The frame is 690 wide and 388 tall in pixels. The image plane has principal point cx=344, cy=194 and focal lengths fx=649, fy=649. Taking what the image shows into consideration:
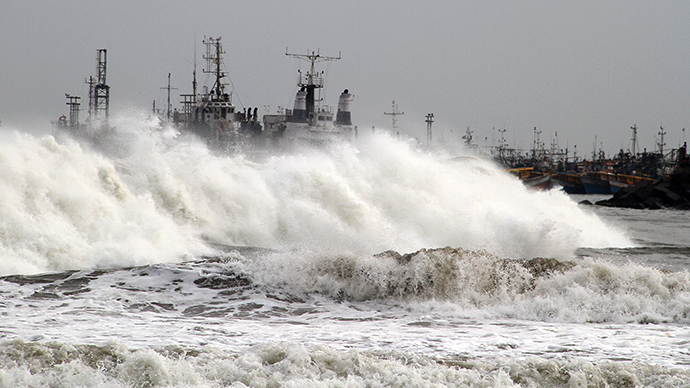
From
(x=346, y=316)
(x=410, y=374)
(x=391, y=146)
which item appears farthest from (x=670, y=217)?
(x=410, y=374)

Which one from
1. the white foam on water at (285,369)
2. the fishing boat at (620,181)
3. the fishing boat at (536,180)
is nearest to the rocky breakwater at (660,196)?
the fishing boat at (536,180)

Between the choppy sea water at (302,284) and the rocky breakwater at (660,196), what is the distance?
28054mm

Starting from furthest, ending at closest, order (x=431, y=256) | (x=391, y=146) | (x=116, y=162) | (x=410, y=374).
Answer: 1. (x=391, y=146)
2. (x=116, y=162)
3. (x=431, y=256)
4. (x=410, y=374)

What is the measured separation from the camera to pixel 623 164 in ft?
335

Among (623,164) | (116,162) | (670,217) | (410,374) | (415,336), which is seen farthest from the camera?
(623,164)

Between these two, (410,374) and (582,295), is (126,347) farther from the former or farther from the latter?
(582,295)

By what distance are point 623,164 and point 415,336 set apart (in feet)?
338

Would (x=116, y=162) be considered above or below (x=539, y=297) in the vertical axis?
above

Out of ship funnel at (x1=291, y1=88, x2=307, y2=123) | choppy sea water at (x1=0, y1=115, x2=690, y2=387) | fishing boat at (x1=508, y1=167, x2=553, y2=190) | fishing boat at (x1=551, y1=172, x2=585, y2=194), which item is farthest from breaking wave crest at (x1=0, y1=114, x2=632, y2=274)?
fishing boat at (x1=551, y1=172, x2=585, y2=194)

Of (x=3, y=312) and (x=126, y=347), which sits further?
(x=3, y=312)

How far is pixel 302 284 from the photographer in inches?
457

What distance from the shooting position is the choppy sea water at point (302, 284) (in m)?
7.02

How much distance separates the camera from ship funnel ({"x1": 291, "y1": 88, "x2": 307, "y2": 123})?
54.5 meters

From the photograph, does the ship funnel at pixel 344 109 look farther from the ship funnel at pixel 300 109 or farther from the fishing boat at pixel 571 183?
the fishing boat at pixel 571 183
